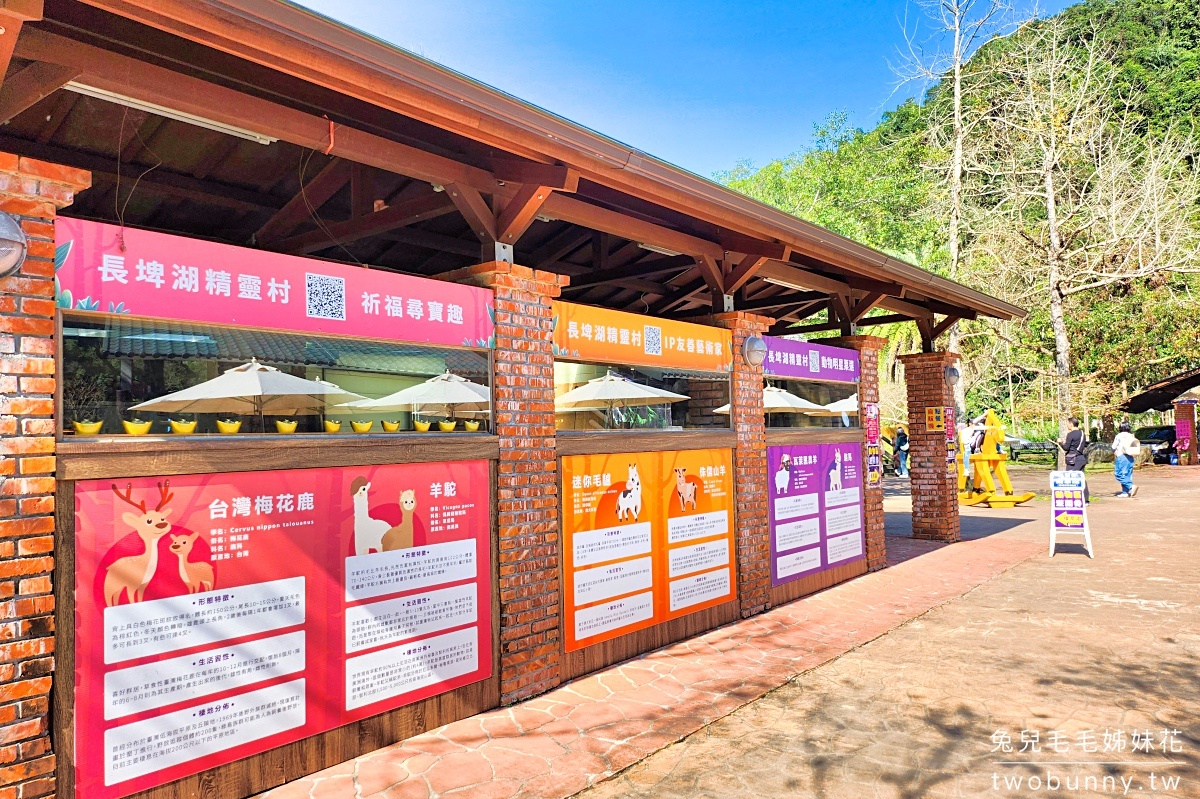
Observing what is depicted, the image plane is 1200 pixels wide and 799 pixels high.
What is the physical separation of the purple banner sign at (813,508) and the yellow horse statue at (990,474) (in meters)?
7.56

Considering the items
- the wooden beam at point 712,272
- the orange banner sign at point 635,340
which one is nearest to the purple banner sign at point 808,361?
the wooden beam at point 712,272

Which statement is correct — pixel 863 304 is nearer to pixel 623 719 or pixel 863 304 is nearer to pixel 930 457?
pixel 930 457

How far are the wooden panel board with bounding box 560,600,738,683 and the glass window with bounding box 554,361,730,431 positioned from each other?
1.57 metres

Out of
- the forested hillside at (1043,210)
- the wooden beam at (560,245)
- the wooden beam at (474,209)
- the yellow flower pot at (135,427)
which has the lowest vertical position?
the yellow flower pot at (135,427)

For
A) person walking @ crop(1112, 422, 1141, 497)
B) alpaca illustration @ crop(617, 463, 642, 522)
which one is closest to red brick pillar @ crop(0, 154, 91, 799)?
alpaca illustration @ crop(617, 463, 642, 522)

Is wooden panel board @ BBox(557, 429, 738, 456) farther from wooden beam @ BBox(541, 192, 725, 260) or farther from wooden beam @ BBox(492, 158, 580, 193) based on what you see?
wooden beam @ BBox(492, 158, 580, 193)

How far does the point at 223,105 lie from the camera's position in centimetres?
361

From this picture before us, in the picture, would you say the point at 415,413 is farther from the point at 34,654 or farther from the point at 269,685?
the point at 34,654

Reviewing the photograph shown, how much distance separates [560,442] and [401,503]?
131 cm

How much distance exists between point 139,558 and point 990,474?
1678cm

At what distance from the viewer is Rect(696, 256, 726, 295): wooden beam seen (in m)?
6.88

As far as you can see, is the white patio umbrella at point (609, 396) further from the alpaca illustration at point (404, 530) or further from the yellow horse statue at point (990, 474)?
the yellow horse statue at point (990, 474)

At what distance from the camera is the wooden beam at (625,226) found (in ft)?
17.6

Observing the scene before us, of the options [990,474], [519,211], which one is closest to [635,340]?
[519,211]
